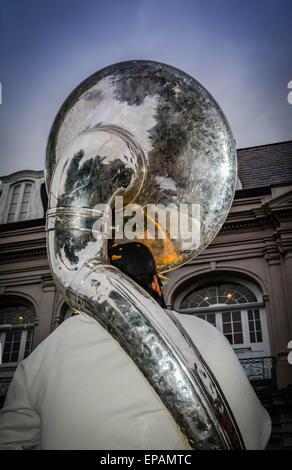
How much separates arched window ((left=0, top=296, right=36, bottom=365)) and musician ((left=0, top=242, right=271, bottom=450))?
415 inches

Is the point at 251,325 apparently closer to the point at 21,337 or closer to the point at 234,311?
the point at 234,311

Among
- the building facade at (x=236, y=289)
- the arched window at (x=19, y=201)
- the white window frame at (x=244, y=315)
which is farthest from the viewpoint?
the arched window at (x=19, y=201)

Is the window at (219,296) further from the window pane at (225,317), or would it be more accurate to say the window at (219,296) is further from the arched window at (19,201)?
the arched window at (19,201)

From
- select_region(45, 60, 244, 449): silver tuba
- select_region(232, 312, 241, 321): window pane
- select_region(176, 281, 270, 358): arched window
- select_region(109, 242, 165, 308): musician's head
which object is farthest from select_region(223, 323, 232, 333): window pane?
select_region(109, 242, 165, 308): musician's head

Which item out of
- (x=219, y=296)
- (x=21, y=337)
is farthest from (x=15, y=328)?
(x=219, y=296)

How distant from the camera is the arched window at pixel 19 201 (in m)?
13.7

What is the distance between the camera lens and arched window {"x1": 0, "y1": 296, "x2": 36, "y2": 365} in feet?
37.5

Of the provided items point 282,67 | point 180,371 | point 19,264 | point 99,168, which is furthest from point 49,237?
point 19,264

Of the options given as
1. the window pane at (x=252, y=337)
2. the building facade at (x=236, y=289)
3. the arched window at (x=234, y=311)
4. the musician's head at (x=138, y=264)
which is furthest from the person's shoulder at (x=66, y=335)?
the window pane at (x=252, y=337)

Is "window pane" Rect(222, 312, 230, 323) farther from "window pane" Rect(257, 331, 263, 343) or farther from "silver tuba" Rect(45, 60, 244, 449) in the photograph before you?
"silver tuba" Rect(45, 60, 244, 449)

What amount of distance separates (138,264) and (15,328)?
11.2 m

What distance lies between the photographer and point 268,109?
9.66 m

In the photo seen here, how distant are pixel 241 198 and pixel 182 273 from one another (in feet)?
8.09

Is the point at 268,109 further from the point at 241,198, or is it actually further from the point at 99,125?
the point at 99,125
